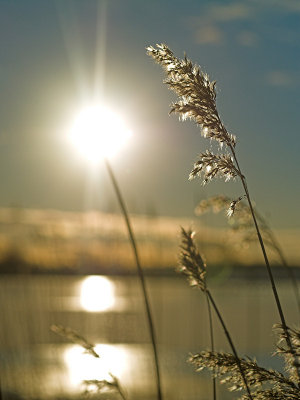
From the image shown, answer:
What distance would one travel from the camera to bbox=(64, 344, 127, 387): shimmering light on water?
14202 millimetres

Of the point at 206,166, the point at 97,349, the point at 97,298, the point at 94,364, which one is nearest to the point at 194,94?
the point at 206,166

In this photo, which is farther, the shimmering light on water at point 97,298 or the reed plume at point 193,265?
the shimmering light on water at point 97,298

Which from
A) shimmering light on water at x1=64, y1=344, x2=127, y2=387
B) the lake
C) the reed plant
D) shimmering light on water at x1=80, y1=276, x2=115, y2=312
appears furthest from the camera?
shimmering light on water at x1=80, y1=276, x2=115, y2=312

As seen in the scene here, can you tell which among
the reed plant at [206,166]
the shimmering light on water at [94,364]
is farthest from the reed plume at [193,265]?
the shimmering light on water at [94,364]

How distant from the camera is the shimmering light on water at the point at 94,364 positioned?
14.2 metres

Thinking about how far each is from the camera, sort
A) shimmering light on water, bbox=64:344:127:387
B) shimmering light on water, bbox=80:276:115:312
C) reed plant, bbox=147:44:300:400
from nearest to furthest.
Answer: reed plant, bbox=147:44:300:400
shimmering light on water, bbox=64:344:127:387
shimmering light on water, bbox=80:276:115:312

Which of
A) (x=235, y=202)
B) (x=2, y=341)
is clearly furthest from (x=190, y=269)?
(x=2, y=341)

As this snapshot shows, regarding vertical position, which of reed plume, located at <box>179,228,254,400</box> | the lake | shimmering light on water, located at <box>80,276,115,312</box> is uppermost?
shimmering light on water, located at <box>80,276,115,312</box>

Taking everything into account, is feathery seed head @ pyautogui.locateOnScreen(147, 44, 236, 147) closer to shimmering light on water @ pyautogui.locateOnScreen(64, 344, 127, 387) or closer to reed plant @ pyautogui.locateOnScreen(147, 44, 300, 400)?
reed plant @ pyautogui.locateOnScreen(147, 44, 300, 400)

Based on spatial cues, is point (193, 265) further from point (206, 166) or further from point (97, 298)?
point (97, 298)

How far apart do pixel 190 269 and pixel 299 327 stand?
515 mm

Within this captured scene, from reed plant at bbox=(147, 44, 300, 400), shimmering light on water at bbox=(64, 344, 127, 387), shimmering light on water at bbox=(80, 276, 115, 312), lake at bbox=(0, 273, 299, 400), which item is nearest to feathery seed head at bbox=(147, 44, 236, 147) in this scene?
reed plant at bbox=(147, 44, 300, 400)

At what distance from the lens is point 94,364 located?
57.8ft

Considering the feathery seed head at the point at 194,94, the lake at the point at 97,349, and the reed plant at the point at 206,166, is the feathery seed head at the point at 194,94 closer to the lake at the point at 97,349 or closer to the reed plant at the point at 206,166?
the reed plant at the point at 206,166
